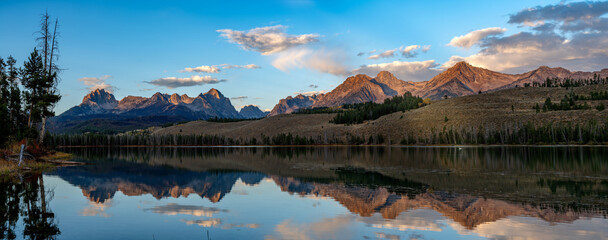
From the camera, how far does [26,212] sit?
20.8 meters

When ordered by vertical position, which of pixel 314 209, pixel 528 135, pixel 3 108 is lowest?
pixel 314 209

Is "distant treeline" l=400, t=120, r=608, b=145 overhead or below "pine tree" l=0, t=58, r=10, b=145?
below

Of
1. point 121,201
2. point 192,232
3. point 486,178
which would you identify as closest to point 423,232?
point 192,232

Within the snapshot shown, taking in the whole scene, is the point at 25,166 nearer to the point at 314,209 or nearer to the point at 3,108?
the point at 3,108

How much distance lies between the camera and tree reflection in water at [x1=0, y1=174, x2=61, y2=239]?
1678 cm

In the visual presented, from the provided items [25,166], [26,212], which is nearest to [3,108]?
[25,166]

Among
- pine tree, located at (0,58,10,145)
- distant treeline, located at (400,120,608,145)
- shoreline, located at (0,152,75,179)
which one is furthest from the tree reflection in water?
distant treeline, located at (400,120,608,145)

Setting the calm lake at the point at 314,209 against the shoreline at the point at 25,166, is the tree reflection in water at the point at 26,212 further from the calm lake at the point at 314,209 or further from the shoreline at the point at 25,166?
the shoreline at the point at 25,166

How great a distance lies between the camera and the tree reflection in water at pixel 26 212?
661 inches

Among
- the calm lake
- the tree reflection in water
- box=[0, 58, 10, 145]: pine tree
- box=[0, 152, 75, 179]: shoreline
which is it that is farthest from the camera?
box=[0, 58, 10, 145]: pine tree

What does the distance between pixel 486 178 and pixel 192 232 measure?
30135 millimetres

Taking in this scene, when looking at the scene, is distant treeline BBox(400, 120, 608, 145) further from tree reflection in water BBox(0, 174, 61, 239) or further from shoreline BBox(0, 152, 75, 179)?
tree reflection in water BBox(0, 174, 61, 239)

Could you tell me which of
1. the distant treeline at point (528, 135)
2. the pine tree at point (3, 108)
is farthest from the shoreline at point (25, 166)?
the distant treeline at point (528, 135)

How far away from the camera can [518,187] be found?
31.1 meters
